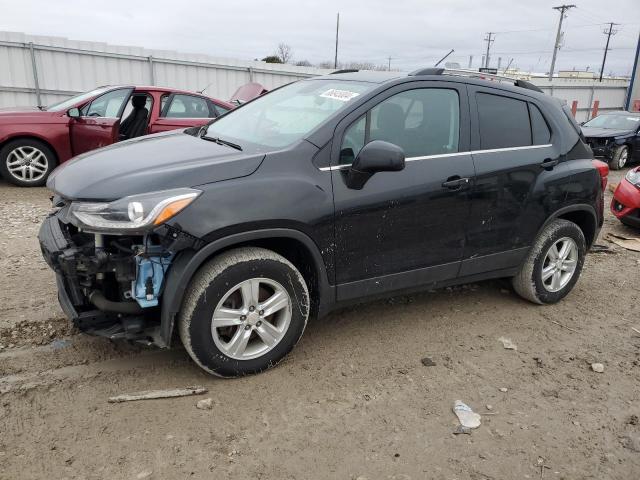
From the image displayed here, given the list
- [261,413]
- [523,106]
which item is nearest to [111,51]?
[523,106]

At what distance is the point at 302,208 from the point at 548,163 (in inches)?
86.8

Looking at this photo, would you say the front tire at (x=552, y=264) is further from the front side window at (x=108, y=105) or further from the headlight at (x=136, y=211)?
the front side window at (x=108, y=105)

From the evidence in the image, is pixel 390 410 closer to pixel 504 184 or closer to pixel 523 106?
pixel 504 184

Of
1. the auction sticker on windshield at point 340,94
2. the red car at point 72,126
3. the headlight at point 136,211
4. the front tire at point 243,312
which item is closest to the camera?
the headlight at point 136,211

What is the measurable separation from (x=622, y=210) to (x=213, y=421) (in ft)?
21.2

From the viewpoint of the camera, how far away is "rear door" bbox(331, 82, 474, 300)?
3.20 metres

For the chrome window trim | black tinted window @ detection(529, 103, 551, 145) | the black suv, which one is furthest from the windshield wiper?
black tinted window @ detection(529, 103, 551, 145)

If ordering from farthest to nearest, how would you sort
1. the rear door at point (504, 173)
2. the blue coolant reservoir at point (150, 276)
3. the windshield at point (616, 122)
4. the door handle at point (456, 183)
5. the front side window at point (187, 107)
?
the windshield at point (616, 122)
the front side window at point (187, 107)
the rear door at point (504, 173)
the door handle at point (456, 183)
the blue coolant reservoir at point (150, 276)

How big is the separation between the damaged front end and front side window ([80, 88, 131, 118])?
5364 mm

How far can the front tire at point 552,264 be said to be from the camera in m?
4.24

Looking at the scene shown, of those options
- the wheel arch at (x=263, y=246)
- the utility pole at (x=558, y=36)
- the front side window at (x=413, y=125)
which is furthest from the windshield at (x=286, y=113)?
the utility pole at (x=558, y=36)

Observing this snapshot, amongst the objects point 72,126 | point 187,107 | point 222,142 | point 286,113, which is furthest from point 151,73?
point 222,142

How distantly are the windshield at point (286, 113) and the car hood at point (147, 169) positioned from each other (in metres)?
0.31

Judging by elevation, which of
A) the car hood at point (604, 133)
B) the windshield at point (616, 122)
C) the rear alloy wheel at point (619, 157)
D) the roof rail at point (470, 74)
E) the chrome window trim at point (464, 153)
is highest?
the roof rail at point (470, 74)
